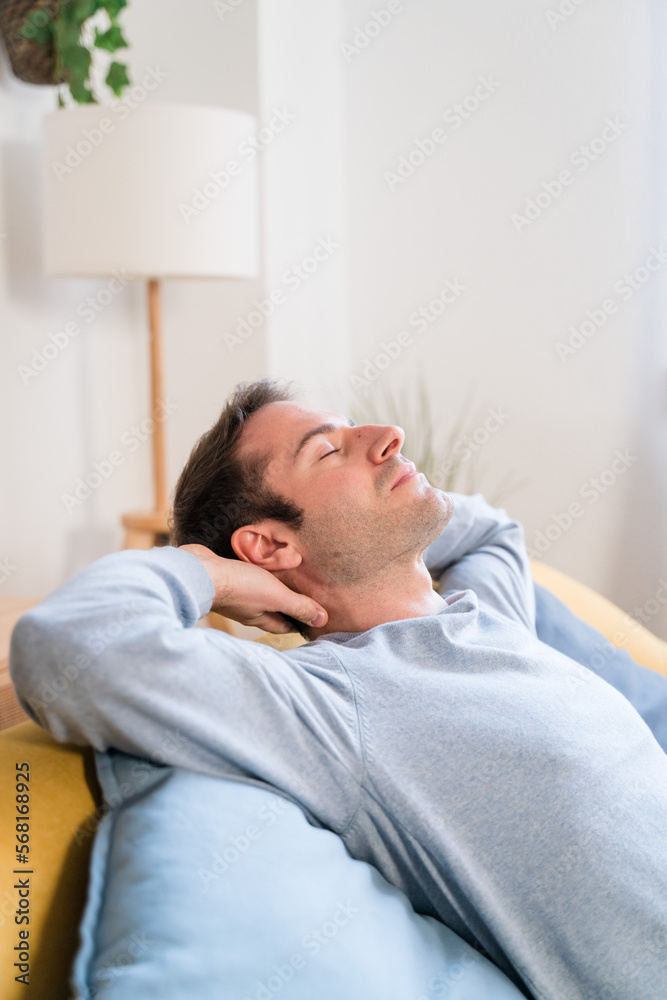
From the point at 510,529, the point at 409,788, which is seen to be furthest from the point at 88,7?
the point at 409,788

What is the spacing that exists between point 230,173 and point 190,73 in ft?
2.69

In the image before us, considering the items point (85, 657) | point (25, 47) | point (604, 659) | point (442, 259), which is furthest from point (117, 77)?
point (85, 657)

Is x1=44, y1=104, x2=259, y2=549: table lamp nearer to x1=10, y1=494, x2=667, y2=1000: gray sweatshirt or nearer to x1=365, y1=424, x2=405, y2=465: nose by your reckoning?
x1=365, y1=424, x2=405, y2=465: nose

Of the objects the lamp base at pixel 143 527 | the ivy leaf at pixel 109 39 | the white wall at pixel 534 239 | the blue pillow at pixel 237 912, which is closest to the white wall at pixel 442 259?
the white wall at pixel 534 239

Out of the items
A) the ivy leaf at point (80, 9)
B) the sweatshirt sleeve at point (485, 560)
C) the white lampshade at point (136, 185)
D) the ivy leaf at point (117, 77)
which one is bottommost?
the sweatshirt sleeve at point (485, 560)

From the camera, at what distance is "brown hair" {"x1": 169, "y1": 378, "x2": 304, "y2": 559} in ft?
4.40

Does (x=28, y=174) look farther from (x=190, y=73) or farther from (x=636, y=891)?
(x=636, y=891)

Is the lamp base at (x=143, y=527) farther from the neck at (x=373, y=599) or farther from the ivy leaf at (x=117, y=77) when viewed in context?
the neck at (x=373, y=599)

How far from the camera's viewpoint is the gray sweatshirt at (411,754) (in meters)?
0.89

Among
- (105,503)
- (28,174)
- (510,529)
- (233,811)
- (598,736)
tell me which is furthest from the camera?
(105,503)

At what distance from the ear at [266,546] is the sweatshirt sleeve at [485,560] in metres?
0.34

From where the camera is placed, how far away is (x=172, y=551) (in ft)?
3.68

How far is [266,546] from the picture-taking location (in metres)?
1.34

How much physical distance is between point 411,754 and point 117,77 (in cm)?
222
